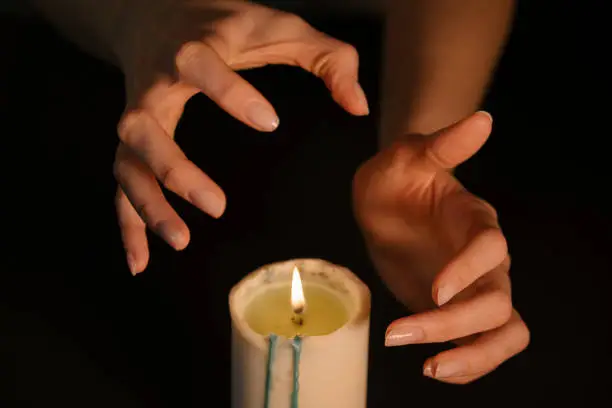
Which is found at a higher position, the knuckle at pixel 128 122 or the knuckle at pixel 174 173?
the knuckle at pixel 128 122

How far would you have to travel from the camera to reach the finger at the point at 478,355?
0.47 m

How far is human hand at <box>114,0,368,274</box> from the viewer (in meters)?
0.46

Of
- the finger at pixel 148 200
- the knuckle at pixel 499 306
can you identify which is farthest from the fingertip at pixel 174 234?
the knuckle at pixel 499 306

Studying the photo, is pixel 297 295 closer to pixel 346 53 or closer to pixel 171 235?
pixel 171 235

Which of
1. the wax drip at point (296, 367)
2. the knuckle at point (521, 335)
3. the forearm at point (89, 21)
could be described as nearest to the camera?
the wax drip at point (296, 367)

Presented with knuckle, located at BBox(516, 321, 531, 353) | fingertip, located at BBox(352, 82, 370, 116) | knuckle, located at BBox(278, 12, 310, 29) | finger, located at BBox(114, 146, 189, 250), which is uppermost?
knuckle, located at BBox(278, 12, 310, 29)

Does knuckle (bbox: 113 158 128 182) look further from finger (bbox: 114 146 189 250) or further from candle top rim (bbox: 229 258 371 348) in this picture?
candle top rim (bbox: 229 258 371 348)

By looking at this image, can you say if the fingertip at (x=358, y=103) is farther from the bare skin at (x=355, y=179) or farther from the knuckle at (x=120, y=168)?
the knuckle at (x=120, y=168)

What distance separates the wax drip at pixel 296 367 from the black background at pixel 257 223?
14cm

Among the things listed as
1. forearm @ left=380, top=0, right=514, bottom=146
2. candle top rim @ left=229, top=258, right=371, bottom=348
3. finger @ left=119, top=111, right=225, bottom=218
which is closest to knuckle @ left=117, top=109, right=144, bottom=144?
finger @ left=119, top=111, right=225, bottom=218

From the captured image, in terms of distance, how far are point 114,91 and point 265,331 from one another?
579mm

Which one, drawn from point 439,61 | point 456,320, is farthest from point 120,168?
point 439,61

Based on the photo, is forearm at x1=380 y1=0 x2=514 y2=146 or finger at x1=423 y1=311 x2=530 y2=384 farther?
forearm at x1=380 y1=0 x2=514 y2=146

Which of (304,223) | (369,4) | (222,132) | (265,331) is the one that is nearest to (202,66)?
(265,331)
